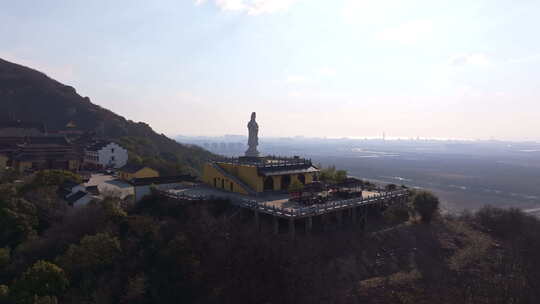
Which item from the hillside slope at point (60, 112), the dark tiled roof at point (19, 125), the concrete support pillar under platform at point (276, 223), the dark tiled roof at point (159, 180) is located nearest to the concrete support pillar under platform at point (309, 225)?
the concrete support pillar under platform at point (276, 223)

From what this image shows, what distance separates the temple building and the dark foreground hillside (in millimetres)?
4959

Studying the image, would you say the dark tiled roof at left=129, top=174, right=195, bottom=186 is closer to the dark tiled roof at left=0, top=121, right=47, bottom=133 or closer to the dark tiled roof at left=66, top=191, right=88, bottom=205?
the dark tiled roof at left=66, top=191, right=88, bottom=205

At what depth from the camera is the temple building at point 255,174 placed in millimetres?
33219

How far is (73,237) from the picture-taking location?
81.0 feet

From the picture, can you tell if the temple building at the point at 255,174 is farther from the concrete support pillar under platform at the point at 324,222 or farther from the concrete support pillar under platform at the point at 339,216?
the concrete support pillar under platform at the point at 339,216

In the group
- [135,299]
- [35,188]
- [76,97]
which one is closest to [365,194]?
[135,299]

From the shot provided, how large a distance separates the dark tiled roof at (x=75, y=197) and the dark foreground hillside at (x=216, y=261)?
1.12m

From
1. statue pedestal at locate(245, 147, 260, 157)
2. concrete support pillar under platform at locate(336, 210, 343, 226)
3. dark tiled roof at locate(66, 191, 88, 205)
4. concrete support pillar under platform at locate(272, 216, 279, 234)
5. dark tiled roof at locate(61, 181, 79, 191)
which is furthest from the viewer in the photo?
statue pedestal at locate(245, 147, 260, 157)

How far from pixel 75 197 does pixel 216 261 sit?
15875mm

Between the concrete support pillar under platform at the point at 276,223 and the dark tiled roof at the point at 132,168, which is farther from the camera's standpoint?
the dark tiled roof at the point at 132,168

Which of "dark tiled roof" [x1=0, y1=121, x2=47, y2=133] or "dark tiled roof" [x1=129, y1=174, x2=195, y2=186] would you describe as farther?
"dark tiled roof" [x1=0, y1=121, x2=47, y2=133]

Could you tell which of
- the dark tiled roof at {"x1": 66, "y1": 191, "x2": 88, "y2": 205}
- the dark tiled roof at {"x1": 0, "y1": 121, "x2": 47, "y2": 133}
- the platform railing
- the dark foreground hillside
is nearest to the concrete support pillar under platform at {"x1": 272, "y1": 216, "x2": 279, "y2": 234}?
the platform railing

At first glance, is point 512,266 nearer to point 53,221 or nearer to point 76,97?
point 53,221

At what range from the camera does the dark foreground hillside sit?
832 inches
